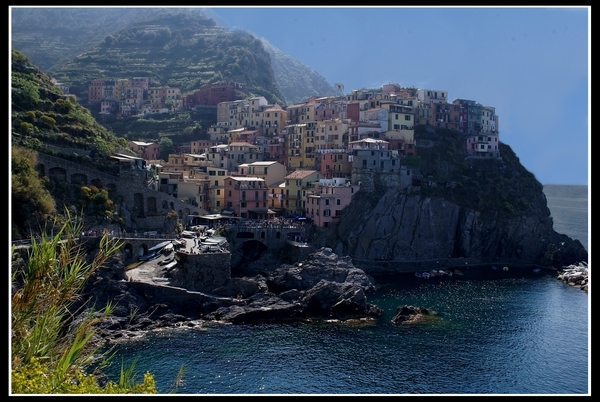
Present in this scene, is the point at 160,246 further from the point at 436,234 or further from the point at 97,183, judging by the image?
the point at 436,234

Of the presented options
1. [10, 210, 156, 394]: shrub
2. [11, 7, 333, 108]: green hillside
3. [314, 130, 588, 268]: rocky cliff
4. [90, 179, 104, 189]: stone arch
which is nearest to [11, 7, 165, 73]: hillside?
[11, 7, 333, 108]: green hillside

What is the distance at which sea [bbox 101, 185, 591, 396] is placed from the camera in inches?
1098

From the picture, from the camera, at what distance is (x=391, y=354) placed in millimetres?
32125

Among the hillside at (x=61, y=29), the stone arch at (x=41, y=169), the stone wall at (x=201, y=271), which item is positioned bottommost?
the stone wall at (x=201, y=271)

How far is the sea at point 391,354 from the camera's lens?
27891 millimetres

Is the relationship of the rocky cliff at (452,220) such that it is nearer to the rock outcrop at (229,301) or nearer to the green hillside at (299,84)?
the rock outcrop at (229,301)

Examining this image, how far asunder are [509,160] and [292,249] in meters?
30.4

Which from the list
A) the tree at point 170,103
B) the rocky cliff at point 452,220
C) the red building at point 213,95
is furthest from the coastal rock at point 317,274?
the tree at point 170,103

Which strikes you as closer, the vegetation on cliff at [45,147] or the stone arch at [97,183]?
the vegetation on cliff at [45,147]

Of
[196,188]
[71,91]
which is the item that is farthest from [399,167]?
[71,91]

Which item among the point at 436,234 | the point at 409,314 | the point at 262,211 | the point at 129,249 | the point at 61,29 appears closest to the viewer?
the point at 409,314

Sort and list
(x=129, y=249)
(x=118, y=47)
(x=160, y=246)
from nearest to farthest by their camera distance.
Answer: (x=129, y=249), (x=160, y=246), (x=118, y=47)

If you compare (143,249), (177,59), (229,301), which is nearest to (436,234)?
(229,301)

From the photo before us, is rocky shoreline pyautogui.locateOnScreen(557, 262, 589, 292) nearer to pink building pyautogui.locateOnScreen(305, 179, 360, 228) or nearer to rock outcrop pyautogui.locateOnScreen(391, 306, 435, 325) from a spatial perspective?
rock outcrop pyautogui.locateOnScreen(391, 306, 435, 325)
